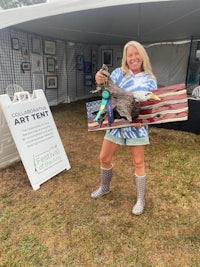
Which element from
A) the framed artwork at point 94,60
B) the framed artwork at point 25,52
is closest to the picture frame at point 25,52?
the framed artwork at point 25,52

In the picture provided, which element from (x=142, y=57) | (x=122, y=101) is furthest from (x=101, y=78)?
(x=142, y=57)

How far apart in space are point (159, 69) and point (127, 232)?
24.4ft

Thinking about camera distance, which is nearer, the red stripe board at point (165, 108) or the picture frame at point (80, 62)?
the red stripe board at point (165, 108)

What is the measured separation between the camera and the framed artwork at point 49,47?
6.14 m

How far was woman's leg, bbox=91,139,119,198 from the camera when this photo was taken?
1.77 m

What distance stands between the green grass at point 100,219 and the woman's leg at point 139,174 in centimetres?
8

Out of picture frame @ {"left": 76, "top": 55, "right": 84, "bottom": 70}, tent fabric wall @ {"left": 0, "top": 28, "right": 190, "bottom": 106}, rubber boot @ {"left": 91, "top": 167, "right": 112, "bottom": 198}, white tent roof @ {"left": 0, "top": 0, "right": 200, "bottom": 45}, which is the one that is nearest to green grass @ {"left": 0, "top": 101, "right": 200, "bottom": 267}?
rubber boot @ {"left": 91, "top": 167, "right": 112, "bottom": 198}

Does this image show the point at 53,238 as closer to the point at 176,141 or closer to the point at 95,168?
the point at 95,168

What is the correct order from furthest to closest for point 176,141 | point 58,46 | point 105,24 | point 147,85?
point 58,46 < point 105,24 < point 176,141 < point 147,85

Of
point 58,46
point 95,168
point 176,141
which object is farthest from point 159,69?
point 95,168

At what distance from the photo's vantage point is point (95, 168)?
265 centimetres

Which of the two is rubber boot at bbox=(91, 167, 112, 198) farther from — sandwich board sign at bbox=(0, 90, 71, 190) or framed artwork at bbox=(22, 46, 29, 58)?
framed artwork at bbox=(22, 46, 29, 58)

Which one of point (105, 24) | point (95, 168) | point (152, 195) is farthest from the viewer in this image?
point (105, 24)

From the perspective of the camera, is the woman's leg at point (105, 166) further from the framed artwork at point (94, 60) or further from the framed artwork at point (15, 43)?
the framed artwork at point (94, 60)
